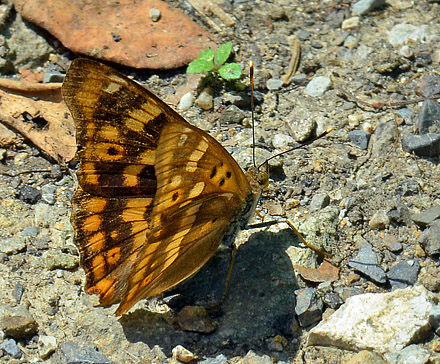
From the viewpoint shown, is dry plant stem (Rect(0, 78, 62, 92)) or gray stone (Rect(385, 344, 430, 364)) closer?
gray stone (Rect(385, 344, 430, 364))

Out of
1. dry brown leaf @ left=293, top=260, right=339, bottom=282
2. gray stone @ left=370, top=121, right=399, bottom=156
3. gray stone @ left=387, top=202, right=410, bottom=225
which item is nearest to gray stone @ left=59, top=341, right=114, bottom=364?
dry brown leaf @ left=293, top=260, right=339, bottom=282

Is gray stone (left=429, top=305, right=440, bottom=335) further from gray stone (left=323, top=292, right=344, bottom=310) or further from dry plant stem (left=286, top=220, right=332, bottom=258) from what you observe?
dry plant stem (left=286, top=220, right=332, bottom=258)

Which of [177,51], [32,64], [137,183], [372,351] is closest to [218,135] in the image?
[177,51]

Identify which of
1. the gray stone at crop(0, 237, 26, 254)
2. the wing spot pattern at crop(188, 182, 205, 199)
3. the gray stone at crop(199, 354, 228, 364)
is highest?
the wing spot pattern at crop(188, 182, 205, 199)

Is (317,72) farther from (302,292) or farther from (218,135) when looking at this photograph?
(302,292)

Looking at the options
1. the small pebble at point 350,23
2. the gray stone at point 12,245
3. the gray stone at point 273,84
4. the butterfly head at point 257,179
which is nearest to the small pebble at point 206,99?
the gray stone at point 273,84

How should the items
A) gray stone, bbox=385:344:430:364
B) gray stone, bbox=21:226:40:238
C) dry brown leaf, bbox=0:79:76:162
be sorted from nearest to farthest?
gray stone, bbox=385:344:430:364, gray stone, bbox=21:226:40:238, dry brown leaf, bbox=0:79:76:162

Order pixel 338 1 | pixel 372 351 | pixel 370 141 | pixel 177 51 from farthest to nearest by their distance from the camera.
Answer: pixel 338 1 → pixel 177 51 → pixel 370 141 → pixel 372 351
